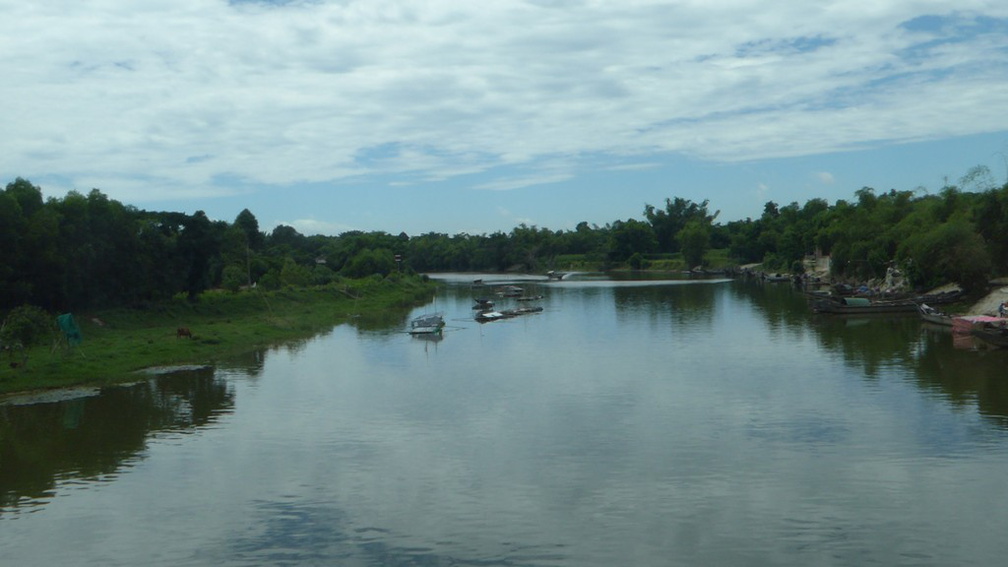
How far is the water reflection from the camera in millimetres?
20422

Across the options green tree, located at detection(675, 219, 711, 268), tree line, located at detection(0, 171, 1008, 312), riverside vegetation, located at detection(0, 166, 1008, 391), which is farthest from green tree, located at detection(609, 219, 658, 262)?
riverside vegetation, located at detection(0, 166, 1008, 391)

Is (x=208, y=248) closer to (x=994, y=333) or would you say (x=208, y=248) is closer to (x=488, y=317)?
(x=488, y=317)

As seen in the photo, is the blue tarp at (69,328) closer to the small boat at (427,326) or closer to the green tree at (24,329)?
the green tree at (24,329)

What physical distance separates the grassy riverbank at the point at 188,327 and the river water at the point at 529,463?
245 cm

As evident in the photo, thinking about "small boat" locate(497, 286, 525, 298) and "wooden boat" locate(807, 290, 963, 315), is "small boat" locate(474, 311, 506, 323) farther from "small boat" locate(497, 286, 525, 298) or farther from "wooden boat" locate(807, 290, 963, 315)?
"small boat" locate(497, 286, 525, 298)

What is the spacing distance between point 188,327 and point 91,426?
20709mm

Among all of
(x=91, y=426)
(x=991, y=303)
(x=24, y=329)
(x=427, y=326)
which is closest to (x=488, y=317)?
(x=427, y=326)

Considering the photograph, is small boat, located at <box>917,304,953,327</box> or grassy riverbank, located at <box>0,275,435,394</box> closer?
grassy riverbank, located at <box>0,275,435,394</box>

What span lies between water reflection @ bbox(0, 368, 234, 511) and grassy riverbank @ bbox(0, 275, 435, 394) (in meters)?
2.05

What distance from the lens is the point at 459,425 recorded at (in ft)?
79.4

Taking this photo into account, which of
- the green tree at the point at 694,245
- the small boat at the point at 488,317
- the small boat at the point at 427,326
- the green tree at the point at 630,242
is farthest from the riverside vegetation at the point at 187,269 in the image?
the green tree at the point at 630,242

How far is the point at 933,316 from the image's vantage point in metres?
A: 44.6

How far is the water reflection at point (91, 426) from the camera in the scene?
2042cm

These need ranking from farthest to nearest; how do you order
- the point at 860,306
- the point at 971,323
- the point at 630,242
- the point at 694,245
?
the point at 630,242, the point at 694,245, the point at 860,306, the point at 971,323
